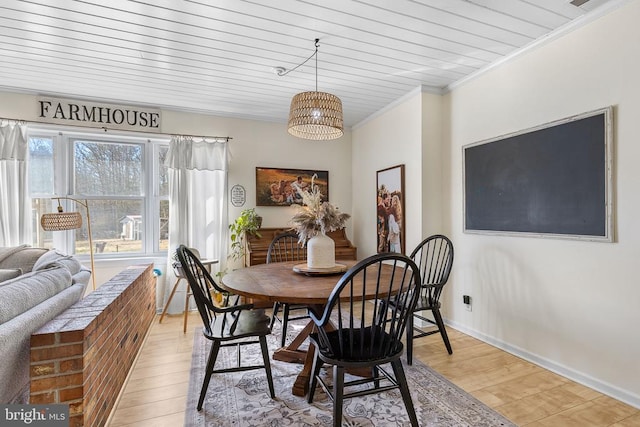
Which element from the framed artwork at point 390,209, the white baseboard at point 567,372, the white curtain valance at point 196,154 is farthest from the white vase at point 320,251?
the white curtain valance at point 196,154

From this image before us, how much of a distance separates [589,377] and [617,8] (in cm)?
231

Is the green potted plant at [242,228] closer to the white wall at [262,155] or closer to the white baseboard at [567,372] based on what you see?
the white wall at [262,155]

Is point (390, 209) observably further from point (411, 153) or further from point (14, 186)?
point (14, 186)

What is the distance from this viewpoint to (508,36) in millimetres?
2400

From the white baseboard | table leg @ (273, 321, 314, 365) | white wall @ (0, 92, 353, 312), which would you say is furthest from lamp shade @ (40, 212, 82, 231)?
the white baseboard

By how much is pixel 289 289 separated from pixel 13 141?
3.37m

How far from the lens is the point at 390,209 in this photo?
3.80 meters

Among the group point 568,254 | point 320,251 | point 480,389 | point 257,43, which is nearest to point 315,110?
point 257,43

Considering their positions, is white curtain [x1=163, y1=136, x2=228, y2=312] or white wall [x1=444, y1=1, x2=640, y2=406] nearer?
white wall [x1=444, y1=1, x2=640, y2=406]

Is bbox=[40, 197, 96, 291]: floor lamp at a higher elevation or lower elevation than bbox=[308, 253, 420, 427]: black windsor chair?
higher

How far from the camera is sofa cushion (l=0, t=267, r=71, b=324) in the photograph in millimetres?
1426

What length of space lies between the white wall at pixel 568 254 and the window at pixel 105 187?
3.44 m

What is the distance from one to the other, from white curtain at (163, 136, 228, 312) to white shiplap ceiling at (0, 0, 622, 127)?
68 centimetres

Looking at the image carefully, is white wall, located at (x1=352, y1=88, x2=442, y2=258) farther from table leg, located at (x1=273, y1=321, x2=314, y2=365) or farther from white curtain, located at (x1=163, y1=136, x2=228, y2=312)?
white curtain, located at (x1=163, y1=136, x2=228, y2=312)
